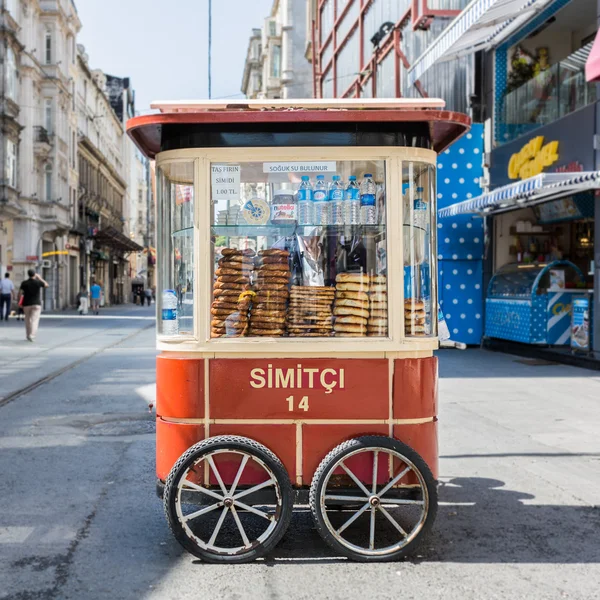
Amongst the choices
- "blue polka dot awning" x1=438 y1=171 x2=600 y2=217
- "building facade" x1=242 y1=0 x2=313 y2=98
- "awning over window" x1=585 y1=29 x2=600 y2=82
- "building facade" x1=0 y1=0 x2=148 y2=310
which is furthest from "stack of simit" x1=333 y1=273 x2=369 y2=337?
"building facade" x1=242 y1=0 x2=313 y2=98

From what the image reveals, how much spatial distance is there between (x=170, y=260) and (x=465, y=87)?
50.6 feet

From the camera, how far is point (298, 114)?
439cm

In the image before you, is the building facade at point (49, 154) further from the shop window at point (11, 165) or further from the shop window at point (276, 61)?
the shop window at point (276, 61)

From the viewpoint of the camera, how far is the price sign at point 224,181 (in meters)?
4.59

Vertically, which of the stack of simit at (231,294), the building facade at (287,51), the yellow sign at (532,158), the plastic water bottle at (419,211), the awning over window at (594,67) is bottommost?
the stack of simit at (231,294)

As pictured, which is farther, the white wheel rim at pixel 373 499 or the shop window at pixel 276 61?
the shop window at pixel 276 61

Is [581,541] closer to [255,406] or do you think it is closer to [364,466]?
[364,466]

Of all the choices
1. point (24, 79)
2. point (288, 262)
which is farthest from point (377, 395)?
point (24, 79)

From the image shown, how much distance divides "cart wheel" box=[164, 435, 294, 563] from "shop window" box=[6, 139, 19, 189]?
34845 mm

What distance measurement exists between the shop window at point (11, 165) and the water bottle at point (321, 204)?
1360 inches

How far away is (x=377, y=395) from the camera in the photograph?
4.52m

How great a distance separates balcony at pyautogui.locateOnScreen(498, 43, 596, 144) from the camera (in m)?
14.4

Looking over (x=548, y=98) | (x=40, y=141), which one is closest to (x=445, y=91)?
(x=548, y=98)

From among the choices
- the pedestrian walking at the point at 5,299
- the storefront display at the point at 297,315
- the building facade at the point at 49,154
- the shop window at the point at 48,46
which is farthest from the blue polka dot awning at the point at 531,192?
the shop window at the point at 48,46
